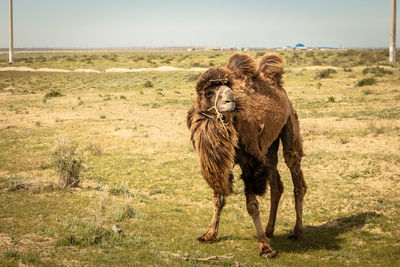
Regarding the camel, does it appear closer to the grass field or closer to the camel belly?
the camel belly

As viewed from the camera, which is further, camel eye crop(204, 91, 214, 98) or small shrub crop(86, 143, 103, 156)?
small shrub crop(86, 143, 103, 156)

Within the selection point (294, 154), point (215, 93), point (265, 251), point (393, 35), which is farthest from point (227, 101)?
point (393, 35)

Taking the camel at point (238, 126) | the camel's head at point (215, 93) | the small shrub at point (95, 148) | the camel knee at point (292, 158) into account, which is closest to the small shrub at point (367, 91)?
the small shrub at point (95, 148)

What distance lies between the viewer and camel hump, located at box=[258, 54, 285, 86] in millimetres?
7512

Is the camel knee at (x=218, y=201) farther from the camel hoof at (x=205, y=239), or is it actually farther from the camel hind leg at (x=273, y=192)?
the camel hind leg at (x=273, y=192)

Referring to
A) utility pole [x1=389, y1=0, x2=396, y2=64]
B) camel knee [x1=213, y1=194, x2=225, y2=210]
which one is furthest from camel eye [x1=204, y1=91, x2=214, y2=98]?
utility pole [x1=389, y1=0, x2=396, y2=64]

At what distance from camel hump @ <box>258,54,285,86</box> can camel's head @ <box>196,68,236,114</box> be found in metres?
1.48

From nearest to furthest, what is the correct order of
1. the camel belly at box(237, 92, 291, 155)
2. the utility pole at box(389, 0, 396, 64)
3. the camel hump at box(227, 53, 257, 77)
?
the camel belly at box(237, 92, 291, 155) < the camel hump at box(227, 53, 257, 77) < the utility pole at box(389, 0, 396, 64)

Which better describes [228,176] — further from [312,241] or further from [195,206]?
[195,206]

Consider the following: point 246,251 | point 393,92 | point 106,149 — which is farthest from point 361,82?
point 246,251

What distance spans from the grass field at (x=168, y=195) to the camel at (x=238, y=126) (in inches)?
36.2

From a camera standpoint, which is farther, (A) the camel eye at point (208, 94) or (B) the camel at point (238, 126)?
(A) the camel eye at point (208, 94)

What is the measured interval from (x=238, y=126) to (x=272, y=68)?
2.06 metres

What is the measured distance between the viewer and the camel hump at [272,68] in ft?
24.6
